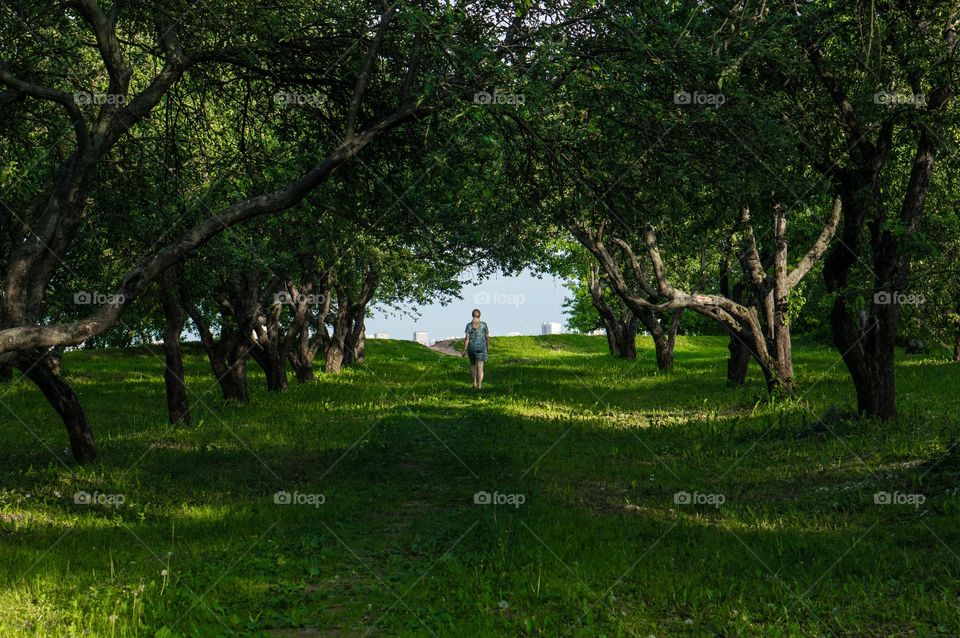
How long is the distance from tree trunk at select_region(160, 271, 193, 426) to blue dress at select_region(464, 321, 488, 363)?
914 cm

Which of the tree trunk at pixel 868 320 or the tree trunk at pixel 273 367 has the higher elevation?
the tree trunk at pixel 868 320

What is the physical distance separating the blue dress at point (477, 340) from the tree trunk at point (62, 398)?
12558mm

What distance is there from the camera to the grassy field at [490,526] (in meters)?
6.76

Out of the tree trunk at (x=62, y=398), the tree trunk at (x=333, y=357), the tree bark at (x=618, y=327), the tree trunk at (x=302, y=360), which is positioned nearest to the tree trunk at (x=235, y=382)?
the tree trunk at (x=302, y=360)

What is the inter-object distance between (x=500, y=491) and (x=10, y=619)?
634 centimetres

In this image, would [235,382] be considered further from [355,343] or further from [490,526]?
[355,343]

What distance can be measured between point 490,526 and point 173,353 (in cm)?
1043

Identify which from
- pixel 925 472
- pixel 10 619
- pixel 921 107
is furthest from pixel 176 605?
pixel 921 107

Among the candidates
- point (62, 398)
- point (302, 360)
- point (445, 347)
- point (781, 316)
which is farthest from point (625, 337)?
point (62, 398)

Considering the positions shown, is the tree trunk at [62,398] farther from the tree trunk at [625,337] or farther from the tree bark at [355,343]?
the tree trunk at [625,337]

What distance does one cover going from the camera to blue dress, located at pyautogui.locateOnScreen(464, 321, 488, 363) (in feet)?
80.6

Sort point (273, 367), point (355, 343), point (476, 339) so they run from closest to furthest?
point (476, 339) < point (273, 367) < point (355, 343)

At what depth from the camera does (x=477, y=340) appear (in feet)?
81.4

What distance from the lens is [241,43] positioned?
1180 cm
